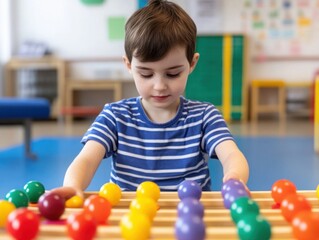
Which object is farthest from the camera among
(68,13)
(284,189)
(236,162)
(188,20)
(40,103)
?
(68,13)

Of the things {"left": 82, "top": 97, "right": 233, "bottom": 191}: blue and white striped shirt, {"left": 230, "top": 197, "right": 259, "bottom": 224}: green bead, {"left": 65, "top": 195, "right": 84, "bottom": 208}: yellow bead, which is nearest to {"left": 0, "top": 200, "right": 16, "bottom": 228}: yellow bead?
{"left": 65, "top": 195, "right": 84, "bottom": 208}: yellow bead

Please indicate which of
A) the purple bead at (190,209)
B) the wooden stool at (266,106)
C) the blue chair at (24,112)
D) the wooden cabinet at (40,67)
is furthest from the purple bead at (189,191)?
the wooden cabinet at (40,67)

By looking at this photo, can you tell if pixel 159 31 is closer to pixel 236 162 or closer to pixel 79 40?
pixel 236 162

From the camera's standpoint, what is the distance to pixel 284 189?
86cm

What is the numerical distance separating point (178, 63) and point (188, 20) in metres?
0.16

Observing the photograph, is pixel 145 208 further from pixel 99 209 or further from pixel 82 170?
pixel 82 170

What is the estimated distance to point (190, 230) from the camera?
569mm

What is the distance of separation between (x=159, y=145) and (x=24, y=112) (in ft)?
7.00

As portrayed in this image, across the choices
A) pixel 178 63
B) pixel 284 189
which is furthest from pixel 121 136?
pixel 284 189

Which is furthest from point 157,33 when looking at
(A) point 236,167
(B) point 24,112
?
(B) point 24,112

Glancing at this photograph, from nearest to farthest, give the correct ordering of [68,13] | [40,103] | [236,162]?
[236,162]
[40,103]
[68,13]

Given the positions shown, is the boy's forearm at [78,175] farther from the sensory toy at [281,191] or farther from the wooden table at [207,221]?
the sensory toy at [281,191]

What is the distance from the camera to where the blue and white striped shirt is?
1204 millimetres

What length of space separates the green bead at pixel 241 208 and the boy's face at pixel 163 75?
1.44 ft
